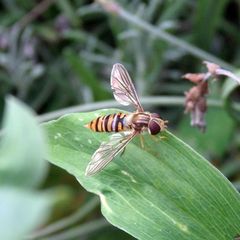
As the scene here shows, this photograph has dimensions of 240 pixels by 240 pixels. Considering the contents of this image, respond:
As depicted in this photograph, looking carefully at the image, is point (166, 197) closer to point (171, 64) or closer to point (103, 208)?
point (103, 208)

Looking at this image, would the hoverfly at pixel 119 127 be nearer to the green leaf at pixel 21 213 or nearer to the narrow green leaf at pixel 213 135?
the green leaf at pixel 21 213

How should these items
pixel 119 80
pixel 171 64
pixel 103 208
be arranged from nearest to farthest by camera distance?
pixel 103 208 < pixel 119 80 < pixel 171 64

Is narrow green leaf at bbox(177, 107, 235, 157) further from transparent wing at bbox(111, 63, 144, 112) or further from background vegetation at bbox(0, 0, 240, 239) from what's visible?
transparent wing at bbox(111, 63, 144, 112)

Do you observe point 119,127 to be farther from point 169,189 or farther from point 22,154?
point 22,154

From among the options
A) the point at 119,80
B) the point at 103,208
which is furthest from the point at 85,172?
the point at 119,80

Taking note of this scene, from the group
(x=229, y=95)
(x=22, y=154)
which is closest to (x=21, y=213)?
(x=22, y=154)

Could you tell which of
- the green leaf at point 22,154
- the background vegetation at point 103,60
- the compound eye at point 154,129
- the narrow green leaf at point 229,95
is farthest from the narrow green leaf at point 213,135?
the green leaf at point 22,154

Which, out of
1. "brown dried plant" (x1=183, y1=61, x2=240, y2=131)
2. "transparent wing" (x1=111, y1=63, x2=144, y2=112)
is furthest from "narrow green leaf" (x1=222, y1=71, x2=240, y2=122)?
"transparent wing" (x1=111, y1=63, x2=144, y2=112)
